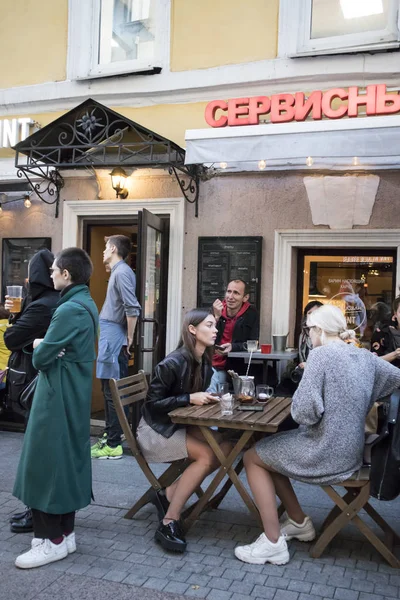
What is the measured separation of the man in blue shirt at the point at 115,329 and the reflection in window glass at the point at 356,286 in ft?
6.99

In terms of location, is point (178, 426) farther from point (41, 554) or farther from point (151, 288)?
point (151, 288)

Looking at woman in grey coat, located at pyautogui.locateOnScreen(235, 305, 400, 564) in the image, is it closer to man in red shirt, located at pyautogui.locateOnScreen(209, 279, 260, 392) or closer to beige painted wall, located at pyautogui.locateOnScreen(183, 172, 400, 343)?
man in red shirt, located at pyautogui.locateOnScreen(209, 279, 260, 392)

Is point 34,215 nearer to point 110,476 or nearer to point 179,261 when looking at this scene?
point 179,261

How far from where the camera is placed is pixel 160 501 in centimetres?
427

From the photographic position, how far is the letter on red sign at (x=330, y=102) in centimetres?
625

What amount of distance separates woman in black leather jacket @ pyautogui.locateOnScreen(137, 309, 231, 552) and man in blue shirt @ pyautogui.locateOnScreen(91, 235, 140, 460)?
191 cm

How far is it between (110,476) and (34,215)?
3.89 m

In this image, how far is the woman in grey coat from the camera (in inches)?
140

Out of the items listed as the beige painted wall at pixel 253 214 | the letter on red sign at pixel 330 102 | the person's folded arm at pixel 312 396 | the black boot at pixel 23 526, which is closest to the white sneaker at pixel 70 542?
the black boot at pixel 23 526

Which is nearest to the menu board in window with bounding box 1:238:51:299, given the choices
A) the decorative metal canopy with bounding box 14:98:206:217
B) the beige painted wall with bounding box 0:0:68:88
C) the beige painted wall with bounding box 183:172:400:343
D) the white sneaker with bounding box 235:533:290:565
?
the decorative metal canopy with bounding box 14:98:206:217

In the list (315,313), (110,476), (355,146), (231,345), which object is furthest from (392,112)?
(110,476)

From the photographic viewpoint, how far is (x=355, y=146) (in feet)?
18.0

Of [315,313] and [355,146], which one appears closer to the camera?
[315,313]

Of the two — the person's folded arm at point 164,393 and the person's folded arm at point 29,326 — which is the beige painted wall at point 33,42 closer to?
the person's folded arm at point 29,326
